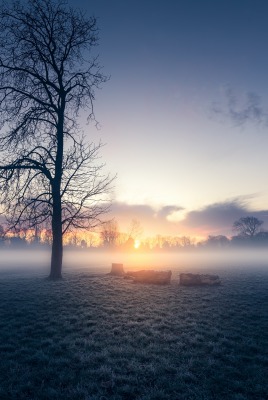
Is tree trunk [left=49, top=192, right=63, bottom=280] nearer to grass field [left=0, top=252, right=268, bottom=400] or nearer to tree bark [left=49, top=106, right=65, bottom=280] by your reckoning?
tree bark [left=49, top=106, right=65, bottom=280]

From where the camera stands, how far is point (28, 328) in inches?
341

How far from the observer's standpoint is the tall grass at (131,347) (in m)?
5.16

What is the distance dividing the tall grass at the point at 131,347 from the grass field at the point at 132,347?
0.02 meters

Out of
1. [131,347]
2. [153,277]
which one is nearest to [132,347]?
[131,347]

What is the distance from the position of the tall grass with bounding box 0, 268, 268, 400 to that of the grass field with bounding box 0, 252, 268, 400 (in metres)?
0.02

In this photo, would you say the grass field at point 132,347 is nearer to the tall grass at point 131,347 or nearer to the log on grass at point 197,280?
the tall grass at point 131,347

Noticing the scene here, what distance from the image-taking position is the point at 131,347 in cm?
713

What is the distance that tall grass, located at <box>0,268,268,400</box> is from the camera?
5.16 metres

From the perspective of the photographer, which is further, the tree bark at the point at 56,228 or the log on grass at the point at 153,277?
the tree bark at the point at 56,228

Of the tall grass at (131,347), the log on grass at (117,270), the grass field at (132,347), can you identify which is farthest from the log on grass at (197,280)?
the log on grass at (117,270)

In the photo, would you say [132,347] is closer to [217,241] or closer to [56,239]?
[56,239]

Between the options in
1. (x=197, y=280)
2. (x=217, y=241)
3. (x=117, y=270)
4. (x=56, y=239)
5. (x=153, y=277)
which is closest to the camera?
(x=197, y=280)

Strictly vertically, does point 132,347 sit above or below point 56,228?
below

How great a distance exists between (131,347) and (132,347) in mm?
45
